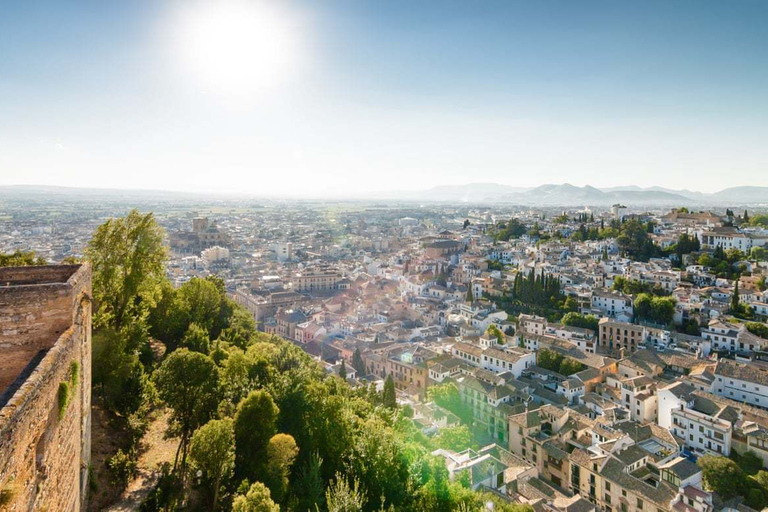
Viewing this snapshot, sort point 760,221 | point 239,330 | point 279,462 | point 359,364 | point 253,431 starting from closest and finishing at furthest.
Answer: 1. point 279,462
2. point 253,431
3. point 239,330
4. point 359,364
5. point 760,221

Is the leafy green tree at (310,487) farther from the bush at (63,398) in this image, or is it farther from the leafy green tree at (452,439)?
the leafy green tree at (452,439)

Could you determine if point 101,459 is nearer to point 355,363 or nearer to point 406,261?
point 355,363

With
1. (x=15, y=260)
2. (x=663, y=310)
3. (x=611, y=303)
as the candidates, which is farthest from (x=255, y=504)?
(x=611, y=303)

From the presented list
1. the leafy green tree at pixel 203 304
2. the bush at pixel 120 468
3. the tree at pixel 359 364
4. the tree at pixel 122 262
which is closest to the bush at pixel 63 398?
the bush at pixel 120 468

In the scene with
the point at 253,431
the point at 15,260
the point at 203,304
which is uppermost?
the point at 15,260

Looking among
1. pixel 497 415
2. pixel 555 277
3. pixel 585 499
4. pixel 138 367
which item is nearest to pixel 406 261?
pixel 555 277

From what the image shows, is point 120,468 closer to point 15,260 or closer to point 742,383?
point 15,260
